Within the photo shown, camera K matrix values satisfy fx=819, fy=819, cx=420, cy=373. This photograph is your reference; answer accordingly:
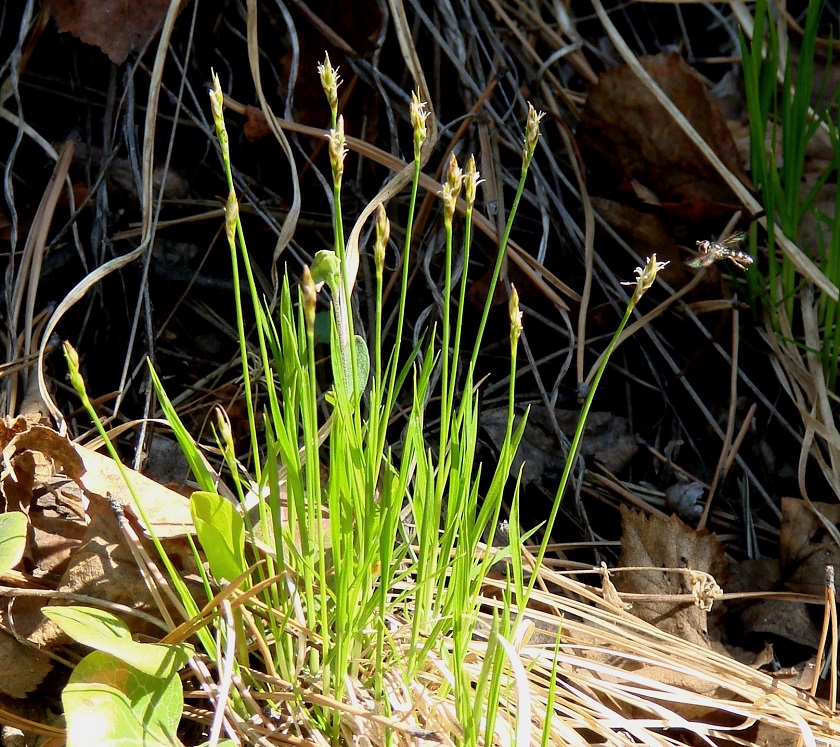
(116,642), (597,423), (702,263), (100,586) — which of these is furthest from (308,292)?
(597,423)

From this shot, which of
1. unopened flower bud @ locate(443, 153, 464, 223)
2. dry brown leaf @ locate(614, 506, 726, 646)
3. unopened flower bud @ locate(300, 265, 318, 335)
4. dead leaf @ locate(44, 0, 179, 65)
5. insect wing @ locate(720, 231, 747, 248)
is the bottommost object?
dry brown leaf @ locate(614, 506, 726, 646)

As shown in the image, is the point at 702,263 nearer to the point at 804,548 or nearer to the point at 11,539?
the point at 804,548

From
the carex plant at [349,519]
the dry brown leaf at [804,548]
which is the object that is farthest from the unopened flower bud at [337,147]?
the dry brown leaf at [804,548]

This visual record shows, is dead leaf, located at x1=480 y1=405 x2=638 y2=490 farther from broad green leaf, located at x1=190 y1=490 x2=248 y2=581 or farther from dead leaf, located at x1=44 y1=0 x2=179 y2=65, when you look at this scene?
dead leaf, located at x1=44 y1=0 x2=179 y2=65

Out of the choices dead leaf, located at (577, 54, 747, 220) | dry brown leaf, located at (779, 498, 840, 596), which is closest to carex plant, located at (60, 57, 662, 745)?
dry brown leaf, located at (779, 498, 840, 596)

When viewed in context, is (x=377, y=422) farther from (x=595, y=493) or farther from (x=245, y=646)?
(x=595, y=493)

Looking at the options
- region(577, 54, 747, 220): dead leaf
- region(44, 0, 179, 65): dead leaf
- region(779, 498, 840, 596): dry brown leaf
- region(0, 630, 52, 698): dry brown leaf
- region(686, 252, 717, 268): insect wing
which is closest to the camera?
region(0, 630, 52, 698): dry brown leaf
